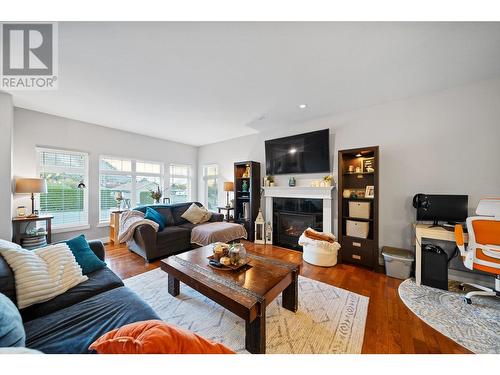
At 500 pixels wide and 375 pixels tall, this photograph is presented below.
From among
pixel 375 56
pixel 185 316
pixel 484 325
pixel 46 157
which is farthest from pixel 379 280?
pixel 46 157

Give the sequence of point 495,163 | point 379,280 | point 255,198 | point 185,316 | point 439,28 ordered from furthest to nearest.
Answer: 1. point 255,198
2. point 379,280
3. point 495,163
4. point 185,316
5. point 439,28

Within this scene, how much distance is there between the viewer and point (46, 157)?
3.33m

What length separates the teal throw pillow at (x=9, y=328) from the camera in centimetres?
71

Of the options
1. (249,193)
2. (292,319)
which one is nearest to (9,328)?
(292,319)

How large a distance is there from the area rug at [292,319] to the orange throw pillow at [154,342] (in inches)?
38.3

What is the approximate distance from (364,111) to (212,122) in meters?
2.70

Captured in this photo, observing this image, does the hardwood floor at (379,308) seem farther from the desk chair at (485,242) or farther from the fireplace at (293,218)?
the desk chair at (485,242)

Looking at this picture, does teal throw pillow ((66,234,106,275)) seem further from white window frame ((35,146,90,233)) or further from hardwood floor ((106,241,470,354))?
white window frame ((35,146,90,233))

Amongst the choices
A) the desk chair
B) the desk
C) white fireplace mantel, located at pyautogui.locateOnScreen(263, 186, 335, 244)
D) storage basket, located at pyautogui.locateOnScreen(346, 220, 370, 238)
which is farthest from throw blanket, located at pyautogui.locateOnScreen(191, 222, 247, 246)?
the desk chair

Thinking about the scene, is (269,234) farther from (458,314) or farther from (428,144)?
(428,144)

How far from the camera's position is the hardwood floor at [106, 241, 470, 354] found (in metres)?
1.38

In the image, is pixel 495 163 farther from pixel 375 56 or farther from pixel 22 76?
pixel 22 76

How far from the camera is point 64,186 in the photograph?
3533 millimetres

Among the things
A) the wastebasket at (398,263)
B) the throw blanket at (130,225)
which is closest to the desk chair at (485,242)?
the wastebasket at (398,263)
